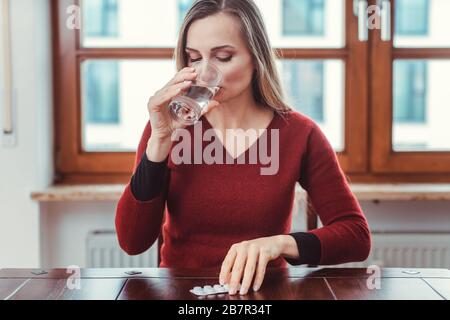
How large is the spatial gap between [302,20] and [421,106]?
0.56 m

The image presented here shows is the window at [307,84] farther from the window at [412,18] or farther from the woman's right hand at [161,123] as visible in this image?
the woman's right hand at [161,123]

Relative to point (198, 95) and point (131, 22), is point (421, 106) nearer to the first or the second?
point (131, 22)

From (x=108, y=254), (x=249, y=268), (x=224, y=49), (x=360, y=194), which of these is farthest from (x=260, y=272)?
(x=108, y=254)

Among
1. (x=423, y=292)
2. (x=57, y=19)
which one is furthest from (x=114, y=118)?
(x=423, y=292)

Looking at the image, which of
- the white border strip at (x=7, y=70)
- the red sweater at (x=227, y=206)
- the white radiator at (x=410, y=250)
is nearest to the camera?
the red sweater at (x=227, y=206)

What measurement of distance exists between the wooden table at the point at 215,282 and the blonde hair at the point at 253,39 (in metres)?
0.49

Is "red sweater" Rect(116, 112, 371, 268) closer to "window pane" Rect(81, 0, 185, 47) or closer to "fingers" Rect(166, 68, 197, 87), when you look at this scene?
"fingers" Rect(166, 68, 197, 87)

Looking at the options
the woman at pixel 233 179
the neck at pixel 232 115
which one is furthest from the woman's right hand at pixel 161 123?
the neck at pixel 232 115

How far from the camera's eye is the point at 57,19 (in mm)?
2385

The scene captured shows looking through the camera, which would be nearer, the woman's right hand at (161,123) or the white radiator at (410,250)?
the woman's right hand at (161,123)

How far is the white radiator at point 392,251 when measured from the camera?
7.66 ft

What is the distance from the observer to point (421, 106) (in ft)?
8.16

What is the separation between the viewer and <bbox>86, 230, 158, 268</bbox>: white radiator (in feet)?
7.66

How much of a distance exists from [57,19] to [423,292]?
1.77m
